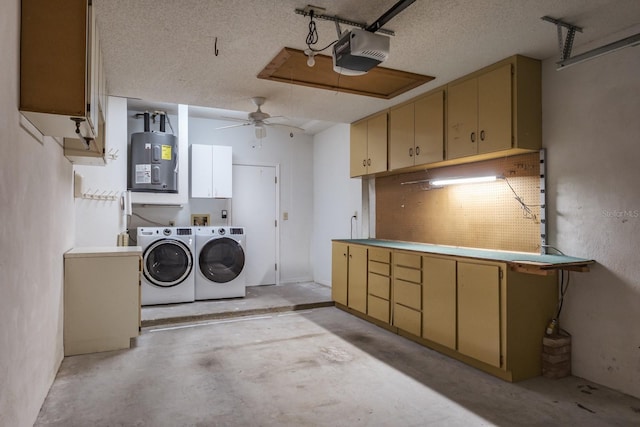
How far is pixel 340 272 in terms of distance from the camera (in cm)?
473

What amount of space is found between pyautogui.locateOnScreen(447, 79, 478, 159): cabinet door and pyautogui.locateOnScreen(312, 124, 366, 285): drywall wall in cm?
194

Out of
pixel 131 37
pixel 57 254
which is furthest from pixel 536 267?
pixel 57 254

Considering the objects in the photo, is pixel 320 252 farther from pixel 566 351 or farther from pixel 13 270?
pixel 13 270

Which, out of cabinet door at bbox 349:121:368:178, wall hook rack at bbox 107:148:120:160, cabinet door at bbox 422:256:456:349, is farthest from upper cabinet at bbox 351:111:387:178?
wall hook rack at bbox 107:148:120:160

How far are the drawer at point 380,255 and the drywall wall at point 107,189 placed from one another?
2.72 m

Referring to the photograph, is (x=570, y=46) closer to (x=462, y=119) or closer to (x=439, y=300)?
(x=462, y=119)

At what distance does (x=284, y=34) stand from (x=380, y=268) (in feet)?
7.69

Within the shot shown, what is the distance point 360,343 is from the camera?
3.54 metres

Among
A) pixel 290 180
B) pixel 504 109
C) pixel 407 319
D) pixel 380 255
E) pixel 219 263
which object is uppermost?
pixel 504 109

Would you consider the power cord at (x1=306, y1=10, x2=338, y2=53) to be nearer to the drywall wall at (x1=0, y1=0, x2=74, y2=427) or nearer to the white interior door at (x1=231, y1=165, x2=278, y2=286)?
the drywall wall at (x1=0, y1=0, x2=74, y2=427)

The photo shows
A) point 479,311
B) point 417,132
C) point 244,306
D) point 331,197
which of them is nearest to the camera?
point 479,311

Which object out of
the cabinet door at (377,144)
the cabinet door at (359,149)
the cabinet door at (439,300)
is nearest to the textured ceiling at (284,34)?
the cabinet door at (377,144)

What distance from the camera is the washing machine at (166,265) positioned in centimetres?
471

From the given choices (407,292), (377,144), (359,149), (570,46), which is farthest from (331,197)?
(570,46)
